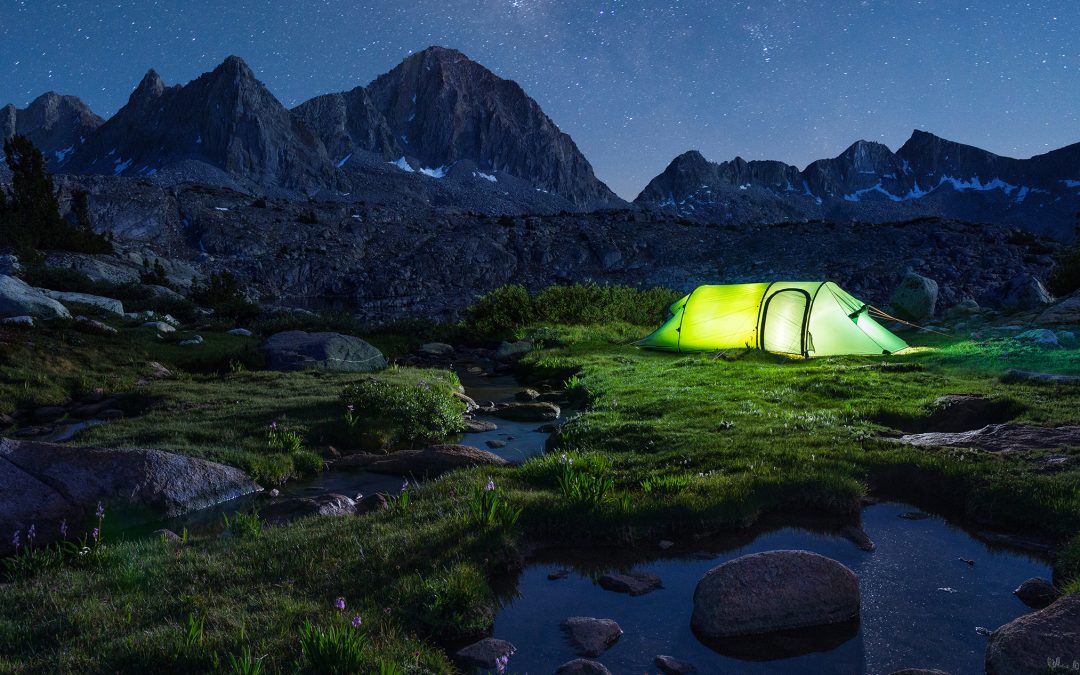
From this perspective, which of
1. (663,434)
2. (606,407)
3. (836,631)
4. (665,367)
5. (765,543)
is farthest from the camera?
(665,367)

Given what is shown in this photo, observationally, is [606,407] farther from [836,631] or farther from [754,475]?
[836,631]

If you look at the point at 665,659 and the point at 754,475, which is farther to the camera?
the point at 754,475

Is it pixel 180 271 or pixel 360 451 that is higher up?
pixel 180 271

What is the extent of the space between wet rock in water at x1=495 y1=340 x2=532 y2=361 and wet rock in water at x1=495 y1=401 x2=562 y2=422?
32.0ft

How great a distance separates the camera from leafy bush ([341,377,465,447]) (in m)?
14.0

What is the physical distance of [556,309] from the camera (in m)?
35.2

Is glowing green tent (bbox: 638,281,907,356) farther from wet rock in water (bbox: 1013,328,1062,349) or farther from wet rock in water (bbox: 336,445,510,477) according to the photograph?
wet rock in water (bbox: 336,445,510,477)

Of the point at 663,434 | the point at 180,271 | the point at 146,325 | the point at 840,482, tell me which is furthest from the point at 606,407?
the point at 180,271

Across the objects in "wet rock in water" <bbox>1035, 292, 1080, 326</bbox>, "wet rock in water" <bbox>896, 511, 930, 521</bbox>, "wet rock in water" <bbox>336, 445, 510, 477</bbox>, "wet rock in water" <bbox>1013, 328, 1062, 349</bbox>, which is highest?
"wet rock in water" <bbox>1035, 292, 1080, 326</bbox>

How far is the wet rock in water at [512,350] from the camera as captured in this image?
27391 millimetres

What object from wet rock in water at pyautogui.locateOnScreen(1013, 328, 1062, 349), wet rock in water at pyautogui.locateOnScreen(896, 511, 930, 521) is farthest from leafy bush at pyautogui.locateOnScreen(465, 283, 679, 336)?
wet rock in water at pyautogui.locateOnScreen(896, 511, 930, 521)

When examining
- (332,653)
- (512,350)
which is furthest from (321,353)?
(332,653)

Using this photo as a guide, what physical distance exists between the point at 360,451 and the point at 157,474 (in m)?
4.37

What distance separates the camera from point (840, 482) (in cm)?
870
